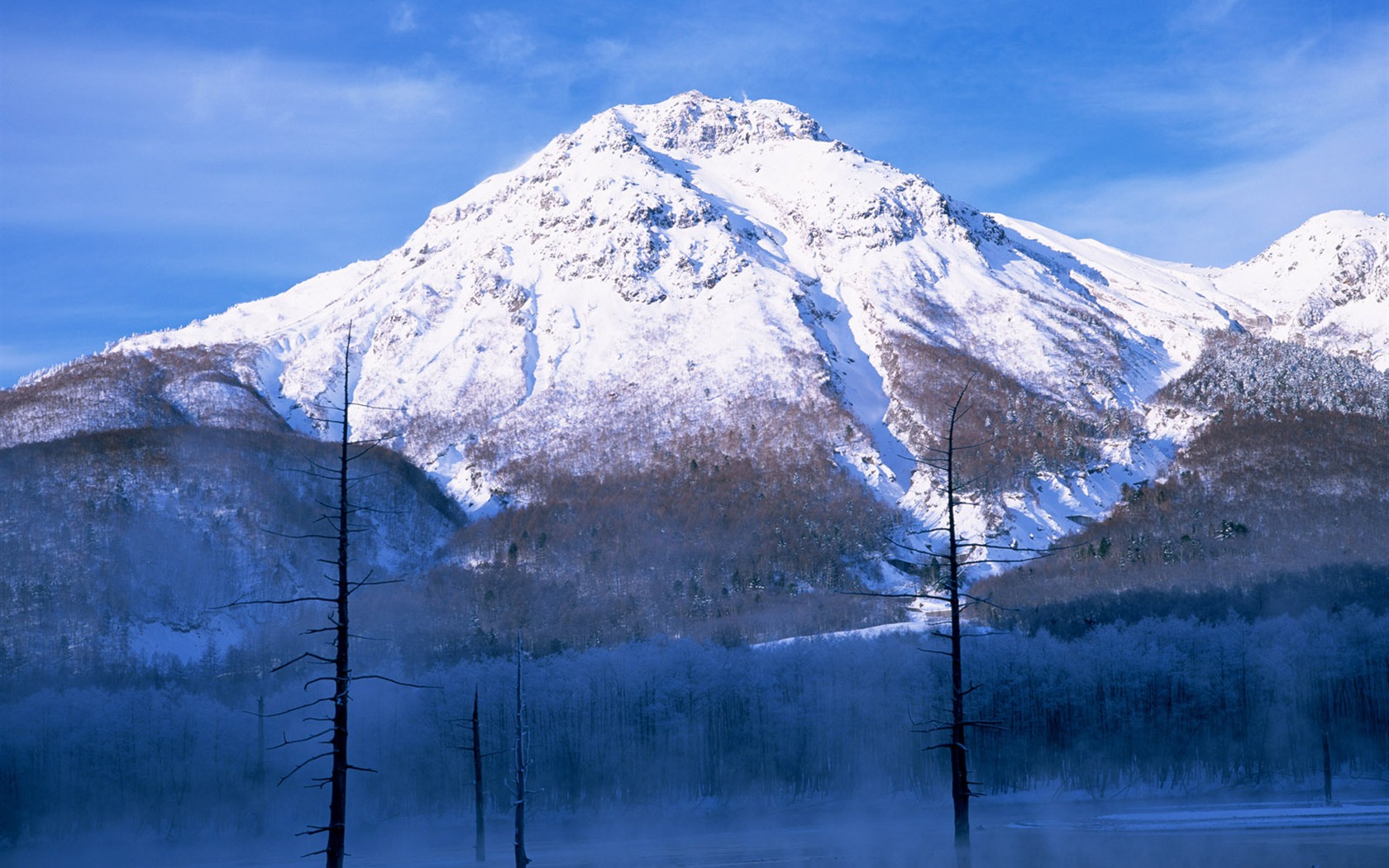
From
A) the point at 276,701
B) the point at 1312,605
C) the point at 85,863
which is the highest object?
the point at 1312,605

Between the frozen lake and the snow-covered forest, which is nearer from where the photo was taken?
the frozen lake

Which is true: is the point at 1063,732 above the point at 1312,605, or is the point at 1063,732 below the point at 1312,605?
below

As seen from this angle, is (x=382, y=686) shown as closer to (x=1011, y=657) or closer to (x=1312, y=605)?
(x=1011, y=657)

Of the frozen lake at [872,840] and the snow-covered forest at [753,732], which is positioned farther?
the snow-covered forest at [753,732]

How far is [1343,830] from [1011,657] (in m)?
54.8

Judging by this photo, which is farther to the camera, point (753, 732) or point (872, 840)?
point (753, 732)

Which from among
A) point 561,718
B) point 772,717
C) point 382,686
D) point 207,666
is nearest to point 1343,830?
point 772,717

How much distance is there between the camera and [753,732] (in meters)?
127

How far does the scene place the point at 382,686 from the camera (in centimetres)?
13938

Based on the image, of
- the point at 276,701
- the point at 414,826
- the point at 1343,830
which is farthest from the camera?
the point at 276,701

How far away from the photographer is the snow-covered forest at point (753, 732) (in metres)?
112

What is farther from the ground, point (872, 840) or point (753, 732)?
point (753, 732)

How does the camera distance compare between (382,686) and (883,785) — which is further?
(382,686)

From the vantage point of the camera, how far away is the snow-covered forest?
369 feet
